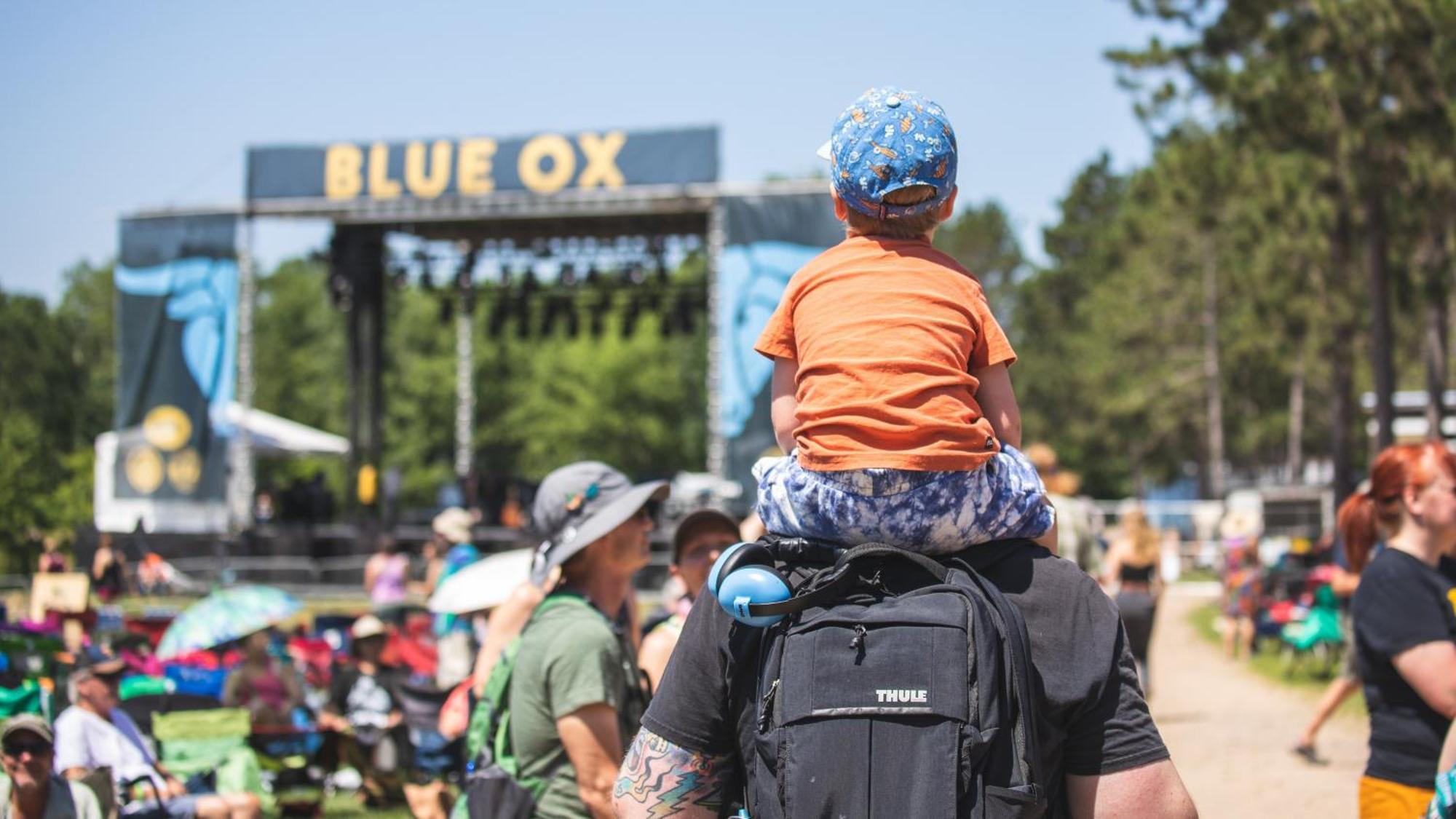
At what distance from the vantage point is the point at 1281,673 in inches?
635

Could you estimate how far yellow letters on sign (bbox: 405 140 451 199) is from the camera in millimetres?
21750

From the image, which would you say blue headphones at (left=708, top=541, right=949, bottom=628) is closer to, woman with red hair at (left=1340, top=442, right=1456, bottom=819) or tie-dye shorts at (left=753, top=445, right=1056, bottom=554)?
tie-dye shorts at (left=753, top=445, right=1056, bottom=554)

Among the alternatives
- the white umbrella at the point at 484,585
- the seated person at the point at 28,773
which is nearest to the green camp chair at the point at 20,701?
the seated person at the point at 28,773

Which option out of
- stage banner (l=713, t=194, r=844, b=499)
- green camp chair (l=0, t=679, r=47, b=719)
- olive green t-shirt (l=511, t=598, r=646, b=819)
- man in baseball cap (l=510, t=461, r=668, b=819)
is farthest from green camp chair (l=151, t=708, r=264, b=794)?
stage banner (l=713, t=194, r=844, b=499)

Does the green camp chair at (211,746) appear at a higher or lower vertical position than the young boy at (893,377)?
lower

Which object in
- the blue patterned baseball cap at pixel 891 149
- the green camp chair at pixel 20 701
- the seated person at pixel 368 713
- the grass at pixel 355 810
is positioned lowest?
the grass at pixel 355 810

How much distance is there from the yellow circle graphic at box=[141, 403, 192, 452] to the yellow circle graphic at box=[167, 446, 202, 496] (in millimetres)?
173

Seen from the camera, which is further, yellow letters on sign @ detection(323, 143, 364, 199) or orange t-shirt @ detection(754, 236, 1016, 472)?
yellow letters on sign @ detection(323, 143, 364, 199)

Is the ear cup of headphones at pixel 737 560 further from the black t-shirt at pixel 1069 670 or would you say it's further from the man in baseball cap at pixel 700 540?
the man in baseball cap at pixel 700 540

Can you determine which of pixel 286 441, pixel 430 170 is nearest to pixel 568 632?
pixel 430 170

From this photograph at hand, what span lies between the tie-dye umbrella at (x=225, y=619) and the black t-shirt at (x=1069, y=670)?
25.1 ft

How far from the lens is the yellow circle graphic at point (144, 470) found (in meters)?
23.0

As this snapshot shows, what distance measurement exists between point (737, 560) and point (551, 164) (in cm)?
1998

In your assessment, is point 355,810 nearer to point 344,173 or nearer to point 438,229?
point 344,173
